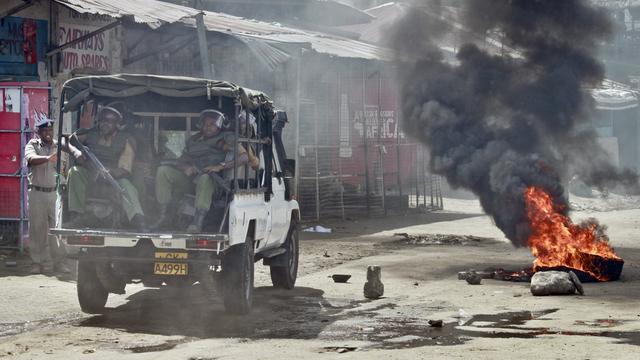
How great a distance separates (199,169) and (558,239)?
6.23m

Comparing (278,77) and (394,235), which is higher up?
(278,77)

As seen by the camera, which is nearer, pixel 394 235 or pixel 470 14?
pixel 470 14

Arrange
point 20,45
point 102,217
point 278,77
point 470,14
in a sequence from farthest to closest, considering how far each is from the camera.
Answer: point 278,77
point 470,14
point 20,45
point 102,217

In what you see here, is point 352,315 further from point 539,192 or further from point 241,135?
point 539,192

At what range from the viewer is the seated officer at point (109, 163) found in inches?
440

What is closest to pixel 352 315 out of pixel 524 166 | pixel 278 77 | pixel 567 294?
pixel 567 294

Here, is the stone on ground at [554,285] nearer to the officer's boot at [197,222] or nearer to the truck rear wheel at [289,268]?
the truck rear wheel at [289,268]

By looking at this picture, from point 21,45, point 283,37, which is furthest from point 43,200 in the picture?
point 283,37

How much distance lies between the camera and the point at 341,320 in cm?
1120

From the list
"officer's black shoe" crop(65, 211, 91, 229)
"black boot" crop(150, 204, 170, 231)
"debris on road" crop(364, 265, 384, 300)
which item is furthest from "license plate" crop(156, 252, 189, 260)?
"debris on road" crop(364, 265, 384, 300)

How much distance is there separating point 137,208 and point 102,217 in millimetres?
403

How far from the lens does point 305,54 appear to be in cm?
2475

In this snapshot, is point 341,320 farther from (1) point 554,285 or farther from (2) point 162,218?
(1) point 554,285

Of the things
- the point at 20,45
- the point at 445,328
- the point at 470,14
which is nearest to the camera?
the point at 445,328
